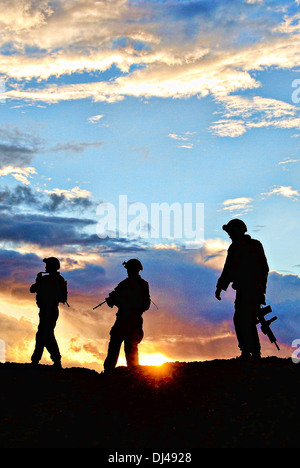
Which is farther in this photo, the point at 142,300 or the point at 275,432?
the point at 142,300

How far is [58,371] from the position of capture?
47.3 feet

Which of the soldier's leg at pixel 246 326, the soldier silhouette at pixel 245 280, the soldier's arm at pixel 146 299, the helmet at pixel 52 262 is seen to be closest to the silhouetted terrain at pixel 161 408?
the soldier's leg at pixel 246 326

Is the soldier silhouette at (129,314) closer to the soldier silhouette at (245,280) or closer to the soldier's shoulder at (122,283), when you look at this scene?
the soldier's shoulder at (122,283)

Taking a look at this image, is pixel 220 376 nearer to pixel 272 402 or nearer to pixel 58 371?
pixel 272 402

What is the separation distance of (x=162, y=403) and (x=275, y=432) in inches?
87.7

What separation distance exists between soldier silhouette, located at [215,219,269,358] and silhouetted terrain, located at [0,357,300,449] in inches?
22.7

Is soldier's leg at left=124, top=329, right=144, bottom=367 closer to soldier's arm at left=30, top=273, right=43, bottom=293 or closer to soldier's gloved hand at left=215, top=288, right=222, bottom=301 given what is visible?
soldier's gloved hand at left=215, top=288, right=222, bottom=301

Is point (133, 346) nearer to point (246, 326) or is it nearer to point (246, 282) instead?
point (246, 326)

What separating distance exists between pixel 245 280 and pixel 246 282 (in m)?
0.05

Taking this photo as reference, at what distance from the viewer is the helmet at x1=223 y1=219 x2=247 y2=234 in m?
13.3

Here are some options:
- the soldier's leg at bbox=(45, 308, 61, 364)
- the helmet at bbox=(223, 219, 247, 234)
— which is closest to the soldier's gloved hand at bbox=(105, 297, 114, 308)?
the soldier's leg at bbox=(45, 308, 61, 364)
